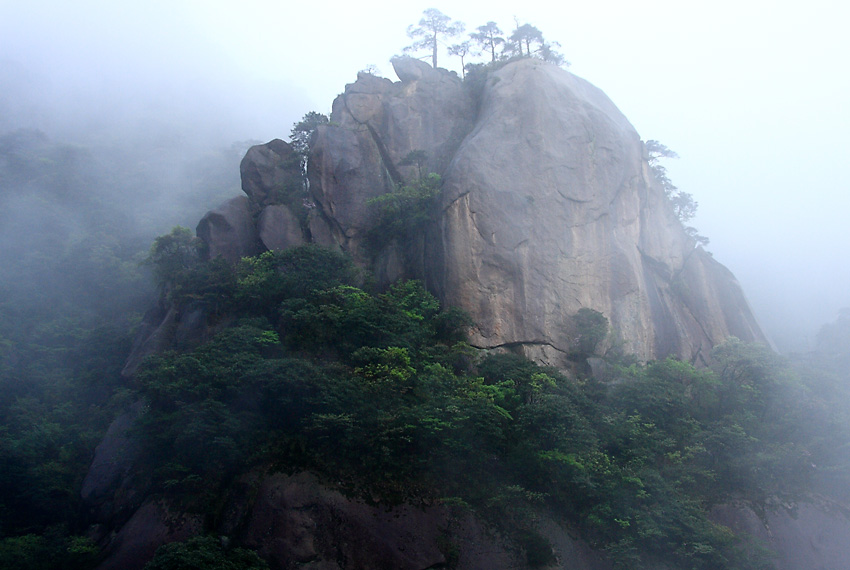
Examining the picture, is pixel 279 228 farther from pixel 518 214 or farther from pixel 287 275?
pixel 518 214

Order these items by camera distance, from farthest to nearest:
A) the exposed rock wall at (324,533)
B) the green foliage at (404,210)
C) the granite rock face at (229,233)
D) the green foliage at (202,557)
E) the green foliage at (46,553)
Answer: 1. the green foliage at (404,210)
2. the granite rock face at (229,233)
3. the green foliage at (46,553)
4. the exposed rock wall at (324,533)
5. the green foliage at (202,557)

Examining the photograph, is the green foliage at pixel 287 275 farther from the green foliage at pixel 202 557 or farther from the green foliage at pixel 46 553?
the green foliage at pixel 202 557

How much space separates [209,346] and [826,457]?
19494 millimetres

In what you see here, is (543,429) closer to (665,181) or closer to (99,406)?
(99,406)

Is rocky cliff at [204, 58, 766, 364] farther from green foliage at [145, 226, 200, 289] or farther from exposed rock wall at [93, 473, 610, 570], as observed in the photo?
exposed rock wall at [93, 473, 610, 570]

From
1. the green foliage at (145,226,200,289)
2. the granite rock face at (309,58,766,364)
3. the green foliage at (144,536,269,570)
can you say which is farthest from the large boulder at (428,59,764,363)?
the green foliage at (144,536,269,570)

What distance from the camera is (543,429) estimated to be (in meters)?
16.9

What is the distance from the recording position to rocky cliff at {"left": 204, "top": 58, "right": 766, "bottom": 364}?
22.7 m

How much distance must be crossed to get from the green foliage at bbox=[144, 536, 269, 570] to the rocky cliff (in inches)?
433

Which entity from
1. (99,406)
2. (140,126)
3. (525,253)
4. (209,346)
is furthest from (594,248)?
(140,126)

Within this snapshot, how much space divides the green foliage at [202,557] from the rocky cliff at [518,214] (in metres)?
11.0

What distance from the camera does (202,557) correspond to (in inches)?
489

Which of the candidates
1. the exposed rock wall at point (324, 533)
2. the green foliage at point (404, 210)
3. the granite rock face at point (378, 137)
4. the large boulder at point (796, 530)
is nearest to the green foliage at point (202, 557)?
the exposed rock wall at point (324, 533)

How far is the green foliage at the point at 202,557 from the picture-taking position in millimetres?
12188
